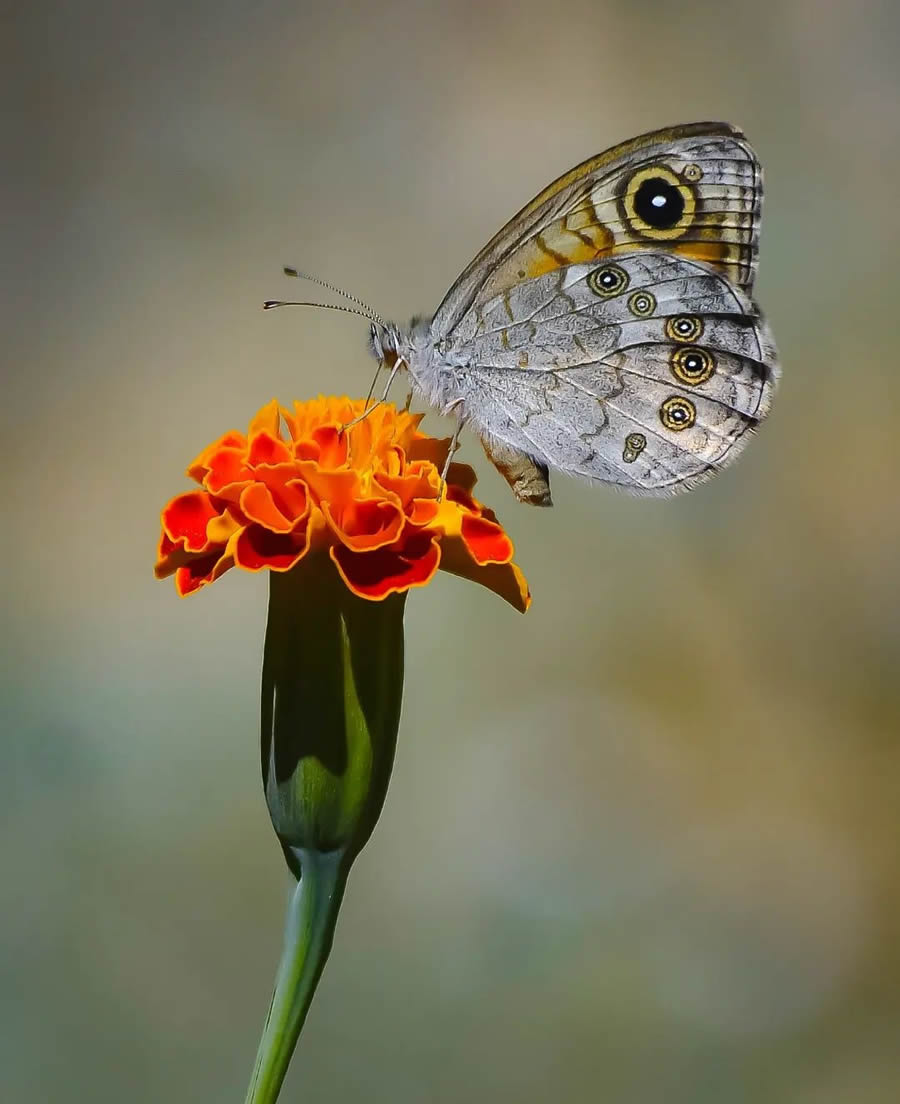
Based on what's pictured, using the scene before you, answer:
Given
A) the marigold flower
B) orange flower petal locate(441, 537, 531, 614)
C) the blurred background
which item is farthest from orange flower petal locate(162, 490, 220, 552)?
the blurred background

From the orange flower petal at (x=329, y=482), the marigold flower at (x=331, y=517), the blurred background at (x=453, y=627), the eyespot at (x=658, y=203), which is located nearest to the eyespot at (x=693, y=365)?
the eyespot at (x=658, y=203)

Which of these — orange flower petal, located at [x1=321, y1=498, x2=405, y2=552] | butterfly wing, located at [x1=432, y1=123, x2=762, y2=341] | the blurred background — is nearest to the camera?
orange flower petal, located at [x1=321, y1=498, x2=405, y2=552]

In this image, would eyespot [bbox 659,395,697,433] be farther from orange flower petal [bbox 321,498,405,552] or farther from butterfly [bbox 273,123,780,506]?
orange flower petal [bbox 321,498,405,552]

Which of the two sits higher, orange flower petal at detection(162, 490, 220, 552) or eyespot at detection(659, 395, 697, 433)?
eyespot at detection(659, 395, 697, 433)

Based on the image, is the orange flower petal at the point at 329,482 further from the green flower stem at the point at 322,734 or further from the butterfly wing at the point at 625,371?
the butterfly wing at the point at 625,371

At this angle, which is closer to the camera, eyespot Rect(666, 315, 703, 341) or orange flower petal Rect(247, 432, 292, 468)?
orange flower petal Rect(247, 432, 292, 468)

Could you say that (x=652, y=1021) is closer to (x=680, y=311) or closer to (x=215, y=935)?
(x=215, y=935)

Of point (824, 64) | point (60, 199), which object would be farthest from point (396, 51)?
point (824, 64)

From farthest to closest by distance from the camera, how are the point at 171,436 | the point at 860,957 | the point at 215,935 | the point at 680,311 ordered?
the point at 171,436, the point at 860,957, the point at 215,935, the point at 680,311

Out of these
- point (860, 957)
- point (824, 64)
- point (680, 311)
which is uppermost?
point (824, 64)

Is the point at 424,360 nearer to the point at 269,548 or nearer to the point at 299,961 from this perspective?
the point at 269,548
